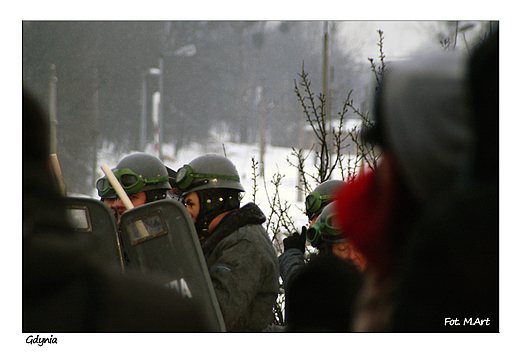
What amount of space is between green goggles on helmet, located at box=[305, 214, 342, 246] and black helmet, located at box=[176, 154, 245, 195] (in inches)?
33.1

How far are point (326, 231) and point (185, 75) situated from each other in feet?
73.7

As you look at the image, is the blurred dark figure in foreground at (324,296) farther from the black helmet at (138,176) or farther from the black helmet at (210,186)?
the black helmet at (138,176)

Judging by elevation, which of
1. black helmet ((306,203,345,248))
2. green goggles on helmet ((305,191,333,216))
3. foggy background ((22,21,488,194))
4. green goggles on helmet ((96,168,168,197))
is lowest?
black helmet ((306,203,345,248))

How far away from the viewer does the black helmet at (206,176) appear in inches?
136

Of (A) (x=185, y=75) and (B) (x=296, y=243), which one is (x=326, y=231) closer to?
(B) (x=296, y=243)

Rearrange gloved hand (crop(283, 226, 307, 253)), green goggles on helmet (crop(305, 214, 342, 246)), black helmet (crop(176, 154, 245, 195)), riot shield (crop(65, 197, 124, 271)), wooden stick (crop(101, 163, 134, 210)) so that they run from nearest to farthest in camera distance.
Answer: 1. green goggles on helmet (crop(305, 214, 342, 246))
2. riot shield (crop(65, 197, 124, 271))
3. wooden stick (crop(101, 163, 134, 210))
4. black helmet (crop(176, 154, 245, 195))
5. gloved hand (crop(283, 226, 307, 253))

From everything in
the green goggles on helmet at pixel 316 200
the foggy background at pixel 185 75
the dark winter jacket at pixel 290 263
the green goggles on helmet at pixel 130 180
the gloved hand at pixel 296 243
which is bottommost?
the dark winter jacket at pixel 290 263

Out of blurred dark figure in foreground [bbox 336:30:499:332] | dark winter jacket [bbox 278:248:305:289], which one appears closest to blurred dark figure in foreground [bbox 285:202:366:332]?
blurred dark figure in foreground [bbox 336:30:499:332]

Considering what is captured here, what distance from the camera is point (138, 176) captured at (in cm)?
404

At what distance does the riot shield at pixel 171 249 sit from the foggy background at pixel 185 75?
7.98 ft

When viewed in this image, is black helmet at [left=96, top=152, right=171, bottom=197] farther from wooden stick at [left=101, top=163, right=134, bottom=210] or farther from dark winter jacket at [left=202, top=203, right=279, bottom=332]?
dark winter jacket at [left=202, top=203, right=279, bottom=332]

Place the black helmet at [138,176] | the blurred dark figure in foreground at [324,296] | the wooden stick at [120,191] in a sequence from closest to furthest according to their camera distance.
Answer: the blurred dark figure in foreground at [324,296]
the wooden stick at [120,191]
the black helmet at [138,176]

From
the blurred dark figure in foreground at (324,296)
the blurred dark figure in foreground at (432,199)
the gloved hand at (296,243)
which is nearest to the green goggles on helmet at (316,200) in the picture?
the gloved hand at (296,243)

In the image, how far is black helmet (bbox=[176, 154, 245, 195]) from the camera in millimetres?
3449
